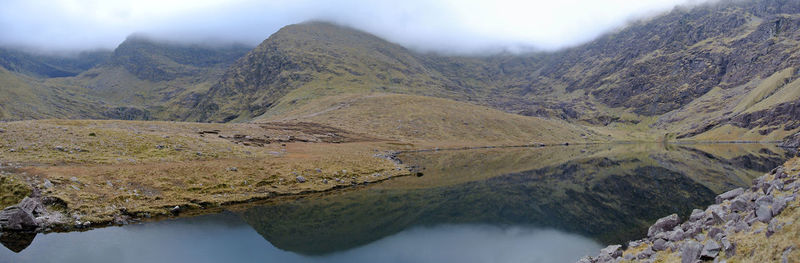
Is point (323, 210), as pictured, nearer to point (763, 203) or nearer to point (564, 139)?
point (763, 203)

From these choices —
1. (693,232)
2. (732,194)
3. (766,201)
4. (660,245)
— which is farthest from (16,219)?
(732,194)

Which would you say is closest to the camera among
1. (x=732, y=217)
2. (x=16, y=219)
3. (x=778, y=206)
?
(x=778, y=206)

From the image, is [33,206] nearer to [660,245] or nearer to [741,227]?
[660,245]

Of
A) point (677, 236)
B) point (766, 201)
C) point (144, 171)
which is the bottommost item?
point (144, 171)

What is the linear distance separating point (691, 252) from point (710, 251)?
29.9 inches

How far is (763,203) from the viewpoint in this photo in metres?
15.3

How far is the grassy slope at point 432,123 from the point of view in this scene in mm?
149250

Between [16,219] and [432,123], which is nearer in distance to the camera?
[16,219]

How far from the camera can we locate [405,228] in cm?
3294

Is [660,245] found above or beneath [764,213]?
beneath

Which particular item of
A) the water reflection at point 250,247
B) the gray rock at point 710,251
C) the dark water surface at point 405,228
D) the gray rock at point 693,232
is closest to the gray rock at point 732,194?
the dark water surface at point 405,228

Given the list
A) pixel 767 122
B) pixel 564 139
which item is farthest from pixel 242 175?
pixel 767 122

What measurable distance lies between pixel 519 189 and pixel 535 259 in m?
27.1

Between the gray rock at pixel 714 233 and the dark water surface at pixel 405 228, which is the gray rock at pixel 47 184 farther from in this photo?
the gray rock at pixel 714 233
